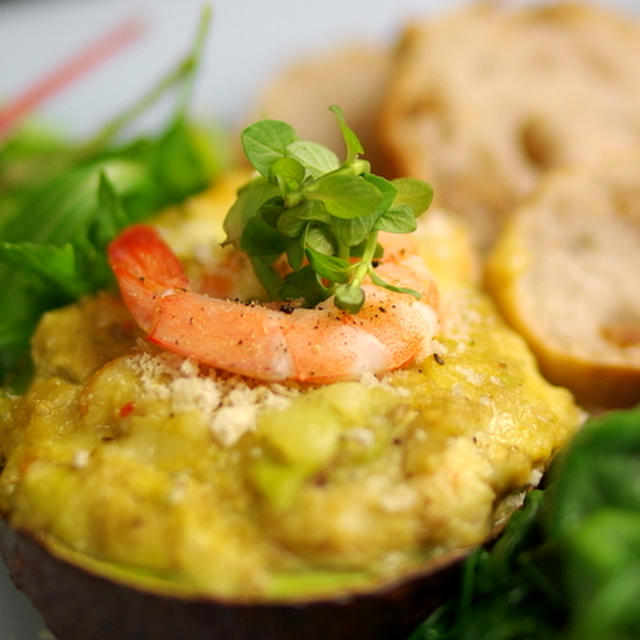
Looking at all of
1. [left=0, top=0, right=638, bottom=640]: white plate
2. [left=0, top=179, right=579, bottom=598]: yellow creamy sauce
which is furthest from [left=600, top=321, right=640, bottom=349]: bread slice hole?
[left=0, top=0, right=638, bottom=640]: white plate

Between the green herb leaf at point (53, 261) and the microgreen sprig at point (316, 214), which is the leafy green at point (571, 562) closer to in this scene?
the microgreen sprig at point (316, 214)

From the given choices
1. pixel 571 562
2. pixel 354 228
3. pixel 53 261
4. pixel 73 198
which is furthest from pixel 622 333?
pixel 73 198

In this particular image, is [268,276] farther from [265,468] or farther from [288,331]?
[265,468]

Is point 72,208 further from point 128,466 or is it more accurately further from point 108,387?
point 128,466

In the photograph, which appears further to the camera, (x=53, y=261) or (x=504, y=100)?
(x=504, y=100)

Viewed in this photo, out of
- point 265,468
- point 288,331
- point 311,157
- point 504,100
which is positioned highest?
point 311,157

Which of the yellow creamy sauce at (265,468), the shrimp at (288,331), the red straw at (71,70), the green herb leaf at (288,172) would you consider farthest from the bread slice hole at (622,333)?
the red straw at (71,70)
